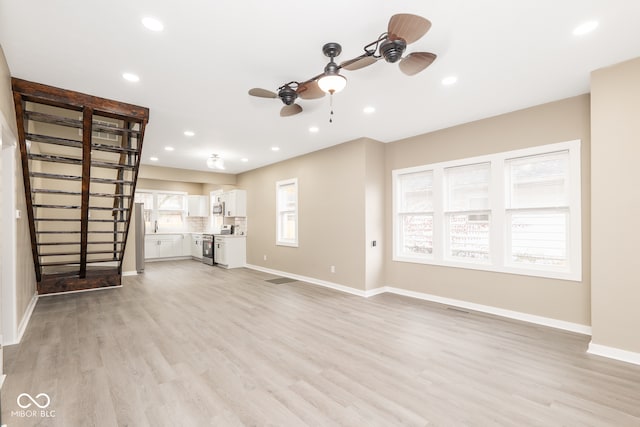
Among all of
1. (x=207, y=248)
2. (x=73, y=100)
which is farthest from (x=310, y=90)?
(x=207, y=248)

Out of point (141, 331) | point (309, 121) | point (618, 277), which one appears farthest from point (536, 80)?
point (141, 331)

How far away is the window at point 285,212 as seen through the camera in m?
6.94

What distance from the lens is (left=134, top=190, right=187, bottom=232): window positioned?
9578 mm

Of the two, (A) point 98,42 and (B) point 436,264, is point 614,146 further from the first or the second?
(A) point 98,42

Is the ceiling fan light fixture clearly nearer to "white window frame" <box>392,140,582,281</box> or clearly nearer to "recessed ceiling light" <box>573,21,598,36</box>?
"recessed ceiling light" <box>573,21,598,36</box>

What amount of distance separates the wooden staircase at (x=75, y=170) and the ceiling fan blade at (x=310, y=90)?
2.36 m

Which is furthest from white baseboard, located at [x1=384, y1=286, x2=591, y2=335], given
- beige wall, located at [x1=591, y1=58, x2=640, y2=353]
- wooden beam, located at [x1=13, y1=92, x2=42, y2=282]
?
wooden beam, located at [x1=13, y1=92, x2=42, y2=282]

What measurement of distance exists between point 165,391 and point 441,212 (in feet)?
14.0

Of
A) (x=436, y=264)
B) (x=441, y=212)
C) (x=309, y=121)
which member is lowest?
(x=436, y=264)

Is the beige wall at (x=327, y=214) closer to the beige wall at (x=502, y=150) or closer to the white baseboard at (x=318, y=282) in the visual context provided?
the white baseboard at (x=318, y=282)

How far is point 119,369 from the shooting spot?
8.48ft

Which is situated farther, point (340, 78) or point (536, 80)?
point (536, 80)

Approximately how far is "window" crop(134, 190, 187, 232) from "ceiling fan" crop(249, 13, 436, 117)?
837cm

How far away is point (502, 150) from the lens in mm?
4090
